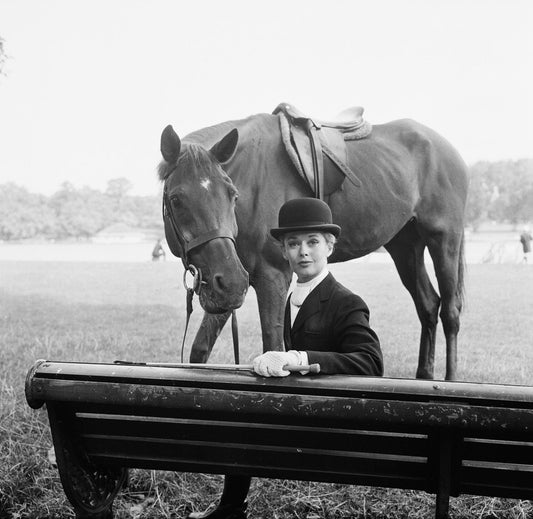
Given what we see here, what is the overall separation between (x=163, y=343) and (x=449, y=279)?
2248mm

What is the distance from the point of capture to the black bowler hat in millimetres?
1806

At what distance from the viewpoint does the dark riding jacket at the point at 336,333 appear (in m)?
1.65

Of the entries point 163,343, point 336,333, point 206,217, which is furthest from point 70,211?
point 336,333

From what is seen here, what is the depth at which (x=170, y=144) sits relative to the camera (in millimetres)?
2467

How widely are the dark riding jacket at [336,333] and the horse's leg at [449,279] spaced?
85.3 inches

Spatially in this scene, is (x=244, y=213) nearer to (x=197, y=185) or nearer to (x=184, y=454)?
(x=197, y=185)

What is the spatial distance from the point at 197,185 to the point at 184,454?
1126 millimetres

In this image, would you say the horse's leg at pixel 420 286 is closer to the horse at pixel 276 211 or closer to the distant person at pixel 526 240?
the horse at pixel 276 211

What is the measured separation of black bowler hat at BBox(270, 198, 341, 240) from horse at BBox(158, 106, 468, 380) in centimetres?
64

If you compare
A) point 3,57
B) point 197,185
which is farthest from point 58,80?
point 197,185

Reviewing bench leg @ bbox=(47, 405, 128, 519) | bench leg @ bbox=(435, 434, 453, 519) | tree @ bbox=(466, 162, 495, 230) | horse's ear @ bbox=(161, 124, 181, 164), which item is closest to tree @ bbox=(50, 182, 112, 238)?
horse's ear @ bbox=(161, 124, 181, 164)

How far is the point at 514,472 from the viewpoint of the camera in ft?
5.08

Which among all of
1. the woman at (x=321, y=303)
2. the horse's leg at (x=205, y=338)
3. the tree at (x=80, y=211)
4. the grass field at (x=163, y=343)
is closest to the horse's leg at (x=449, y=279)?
the grass field at (x=163, y=343)

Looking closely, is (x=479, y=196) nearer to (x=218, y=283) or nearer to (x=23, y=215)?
(x=218, y=283)
